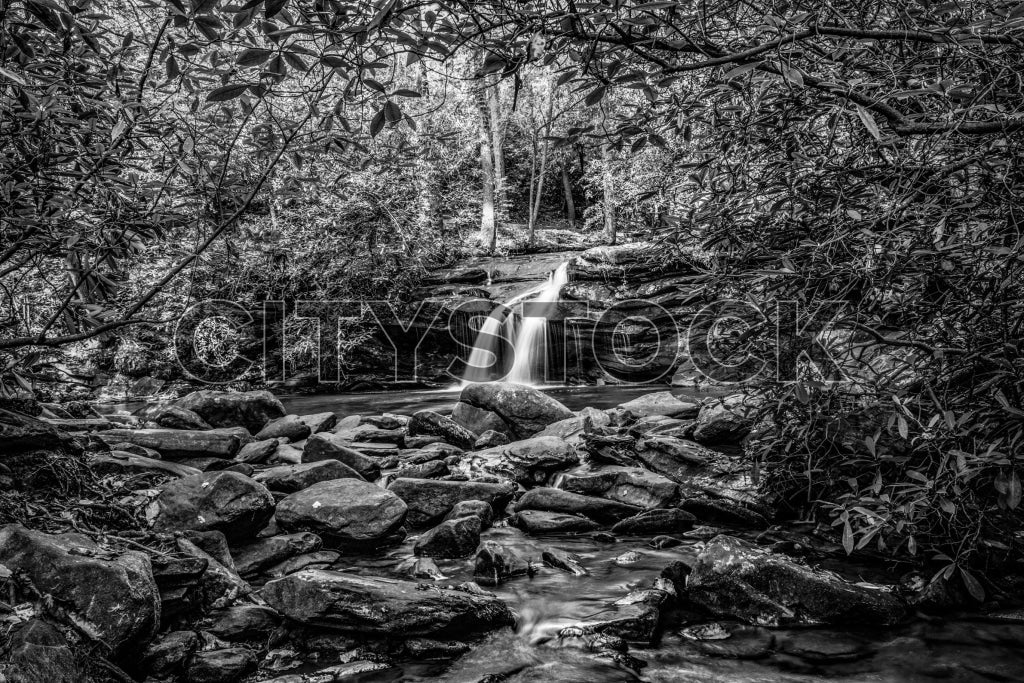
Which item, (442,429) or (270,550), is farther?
(442,429)

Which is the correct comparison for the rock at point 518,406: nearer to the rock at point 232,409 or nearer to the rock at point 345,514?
the rock at point 232,409

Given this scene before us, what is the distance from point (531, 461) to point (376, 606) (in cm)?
315

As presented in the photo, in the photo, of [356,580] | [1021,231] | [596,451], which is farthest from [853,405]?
[356,580]

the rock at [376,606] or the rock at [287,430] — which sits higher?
the rock at [287,430]

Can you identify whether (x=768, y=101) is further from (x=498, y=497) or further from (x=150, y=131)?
(x=498, y=497)

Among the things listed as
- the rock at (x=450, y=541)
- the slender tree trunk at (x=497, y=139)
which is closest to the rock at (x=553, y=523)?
the rock at (x=450, y=541)

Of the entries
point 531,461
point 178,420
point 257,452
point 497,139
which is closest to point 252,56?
point 531,461

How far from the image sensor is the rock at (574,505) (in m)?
5.21

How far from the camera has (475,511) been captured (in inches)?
199

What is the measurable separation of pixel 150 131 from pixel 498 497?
4.04 meters

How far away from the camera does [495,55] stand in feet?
6.56

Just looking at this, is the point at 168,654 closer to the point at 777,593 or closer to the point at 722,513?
the point at 777,593

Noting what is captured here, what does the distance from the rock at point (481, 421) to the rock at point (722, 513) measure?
11.3ft

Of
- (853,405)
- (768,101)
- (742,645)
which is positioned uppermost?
(768,101)
